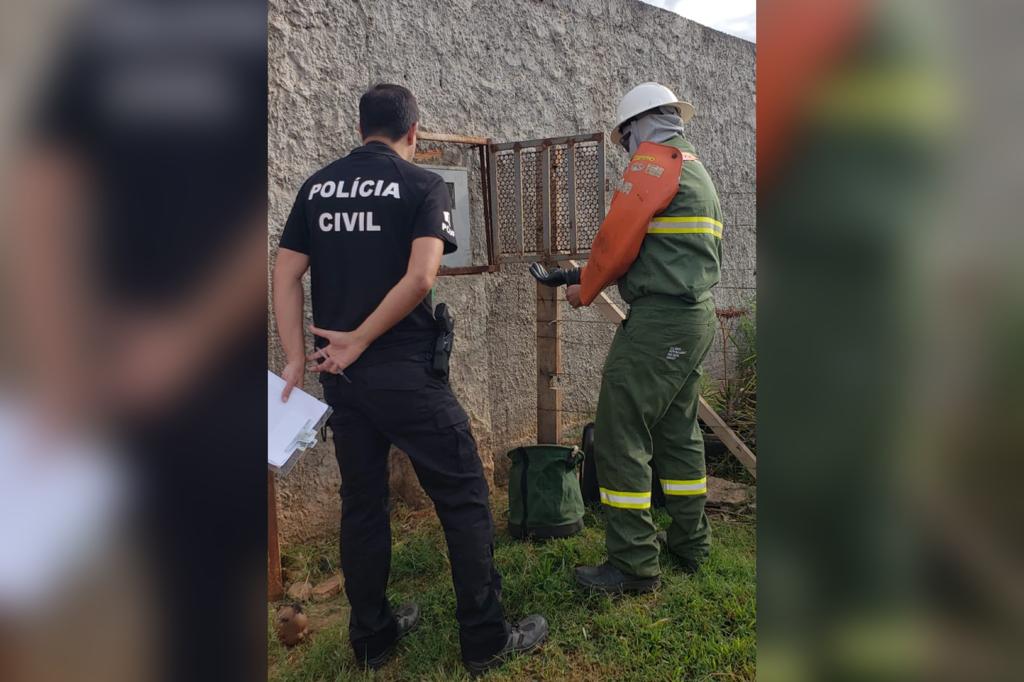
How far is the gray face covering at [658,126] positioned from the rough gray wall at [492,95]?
47.0 inches

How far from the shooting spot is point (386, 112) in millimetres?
2576

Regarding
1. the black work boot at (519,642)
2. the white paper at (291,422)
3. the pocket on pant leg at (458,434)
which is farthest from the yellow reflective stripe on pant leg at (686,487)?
the white paper at (291,422)

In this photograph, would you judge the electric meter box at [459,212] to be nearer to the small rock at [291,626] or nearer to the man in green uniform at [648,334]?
the man in green uniform at [648,334]

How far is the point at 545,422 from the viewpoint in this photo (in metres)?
4.20

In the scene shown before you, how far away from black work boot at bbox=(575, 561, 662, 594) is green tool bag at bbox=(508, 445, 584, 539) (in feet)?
1.58

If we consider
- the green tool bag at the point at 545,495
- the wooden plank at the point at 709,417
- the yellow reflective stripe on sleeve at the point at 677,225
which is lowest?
the green tool bag at the point at 545,495

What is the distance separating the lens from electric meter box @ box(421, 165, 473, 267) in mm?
3930

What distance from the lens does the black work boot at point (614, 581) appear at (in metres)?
3.17
